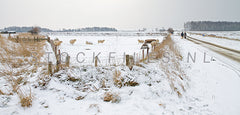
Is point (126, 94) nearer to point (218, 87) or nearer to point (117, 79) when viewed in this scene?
point (117, 79)

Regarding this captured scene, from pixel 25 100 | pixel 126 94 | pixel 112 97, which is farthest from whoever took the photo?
pixel 126 94

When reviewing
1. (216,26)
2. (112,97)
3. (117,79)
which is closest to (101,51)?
(117,79)

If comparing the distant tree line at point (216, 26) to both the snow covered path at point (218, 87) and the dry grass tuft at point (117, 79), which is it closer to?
the snow covered path at point (218, 87)

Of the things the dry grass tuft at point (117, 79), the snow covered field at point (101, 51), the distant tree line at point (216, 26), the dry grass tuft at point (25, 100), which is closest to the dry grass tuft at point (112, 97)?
the dry grass tuft at point (117, 79)

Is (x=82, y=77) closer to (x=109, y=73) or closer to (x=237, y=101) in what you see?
(x=109, y=73)

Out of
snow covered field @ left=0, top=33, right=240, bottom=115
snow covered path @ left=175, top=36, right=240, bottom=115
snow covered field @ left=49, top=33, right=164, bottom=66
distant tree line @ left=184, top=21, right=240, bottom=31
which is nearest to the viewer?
snow covered field @ left=0, top=33, right=240, bottom=115

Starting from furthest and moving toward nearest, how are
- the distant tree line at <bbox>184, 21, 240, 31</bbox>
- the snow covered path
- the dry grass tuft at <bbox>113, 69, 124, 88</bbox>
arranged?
the distant tree line at <bbox>184, 21, 240, 31</bbox>, the dry grass tuft at <bbox>113, 69, 124, 88</bbox>, the snow covered path

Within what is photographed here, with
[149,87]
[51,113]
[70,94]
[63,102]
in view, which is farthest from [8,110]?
[149,87]

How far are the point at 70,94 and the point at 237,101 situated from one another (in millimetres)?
5708

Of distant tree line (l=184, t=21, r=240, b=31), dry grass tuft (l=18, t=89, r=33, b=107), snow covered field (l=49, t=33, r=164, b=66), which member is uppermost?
distant tree line (l=184, t=21, r=240, b=31)

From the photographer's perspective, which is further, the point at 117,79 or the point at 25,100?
the point at 117,79

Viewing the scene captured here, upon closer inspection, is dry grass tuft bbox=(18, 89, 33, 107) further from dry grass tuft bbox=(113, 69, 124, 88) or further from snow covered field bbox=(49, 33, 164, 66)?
snow covered field bbox=(49, 33, 164, 66)

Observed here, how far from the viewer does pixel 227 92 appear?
5418 millimetres

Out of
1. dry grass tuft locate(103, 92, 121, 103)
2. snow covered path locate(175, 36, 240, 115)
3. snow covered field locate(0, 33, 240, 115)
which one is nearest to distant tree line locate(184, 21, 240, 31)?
snow covered path locate(175, 36, 240, 115)
